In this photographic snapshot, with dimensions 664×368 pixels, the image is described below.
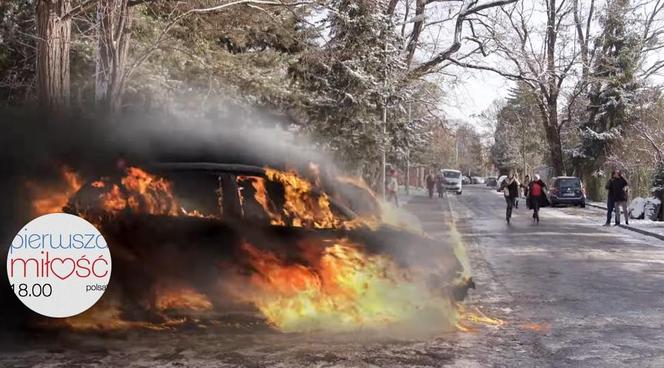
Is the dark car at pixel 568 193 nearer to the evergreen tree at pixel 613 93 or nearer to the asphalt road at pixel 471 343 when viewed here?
the evergreen tree at pixel 613 93

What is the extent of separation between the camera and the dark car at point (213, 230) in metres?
5.45

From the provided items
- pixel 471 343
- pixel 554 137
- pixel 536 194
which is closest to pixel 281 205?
pixel 471 343

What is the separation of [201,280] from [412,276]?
1843 millimetres

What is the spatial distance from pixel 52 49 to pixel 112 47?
1612 millimetres

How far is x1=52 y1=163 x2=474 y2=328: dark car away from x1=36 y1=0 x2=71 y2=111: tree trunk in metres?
6.37

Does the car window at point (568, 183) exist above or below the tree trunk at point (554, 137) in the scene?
below

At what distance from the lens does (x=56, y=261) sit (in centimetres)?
527

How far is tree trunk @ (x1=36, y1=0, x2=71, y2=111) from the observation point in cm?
1106

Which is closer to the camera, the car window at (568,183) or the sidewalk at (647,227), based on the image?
the sidewalk at (647,227)

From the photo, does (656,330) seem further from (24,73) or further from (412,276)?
(24,73)

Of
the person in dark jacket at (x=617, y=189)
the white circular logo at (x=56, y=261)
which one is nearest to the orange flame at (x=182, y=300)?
the white circular logo at (x=56, y=261)

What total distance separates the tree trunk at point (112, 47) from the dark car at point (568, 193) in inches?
1030

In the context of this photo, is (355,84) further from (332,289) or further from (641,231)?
(332,289)

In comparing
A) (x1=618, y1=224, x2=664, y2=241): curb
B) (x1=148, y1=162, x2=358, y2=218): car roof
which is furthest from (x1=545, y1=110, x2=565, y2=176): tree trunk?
(x1=148, y1=162, x2=358, y2=218): car roof
